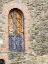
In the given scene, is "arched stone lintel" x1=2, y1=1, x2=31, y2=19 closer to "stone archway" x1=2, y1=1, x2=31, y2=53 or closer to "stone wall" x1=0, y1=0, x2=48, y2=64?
"stone archway" x1=2, y1=1, x2=31, y2=53

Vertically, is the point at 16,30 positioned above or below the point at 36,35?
above

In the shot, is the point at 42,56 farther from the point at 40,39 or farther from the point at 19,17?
the point at 19,17

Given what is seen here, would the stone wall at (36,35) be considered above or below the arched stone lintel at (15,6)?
below

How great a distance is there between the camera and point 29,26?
1232 cm

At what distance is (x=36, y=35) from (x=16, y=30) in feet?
2.55

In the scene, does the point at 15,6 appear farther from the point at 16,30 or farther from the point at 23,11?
the point at 16,30

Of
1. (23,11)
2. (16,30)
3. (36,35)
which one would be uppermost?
(23,11)

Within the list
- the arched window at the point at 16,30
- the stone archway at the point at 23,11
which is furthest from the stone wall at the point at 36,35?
the arched window at the point at 16,30

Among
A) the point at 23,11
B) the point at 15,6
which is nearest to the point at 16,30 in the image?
the point at 23,11

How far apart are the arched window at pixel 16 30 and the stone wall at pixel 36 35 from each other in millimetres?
294

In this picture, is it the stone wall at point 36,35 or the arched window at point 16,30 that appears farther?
the arched window at point 16,30

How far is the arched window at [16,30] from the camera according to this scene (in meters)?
12.2

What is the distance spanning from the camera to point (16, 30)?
40.4 feet

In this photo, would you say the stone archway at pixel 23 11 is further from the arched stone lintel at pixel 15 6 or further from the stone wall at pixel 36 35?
the stone wall at pixel 36 35
